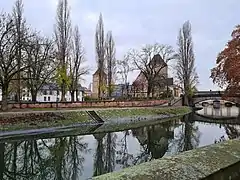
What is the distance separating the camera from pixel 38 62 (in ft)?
102

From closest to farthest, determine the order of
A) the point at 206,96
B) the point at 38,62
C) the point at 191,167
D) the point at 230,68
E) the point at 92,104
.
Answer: the point at 191,167 → the point at 230,68 → the point at 38,62 → the point at 92,104 → the point at 206,96

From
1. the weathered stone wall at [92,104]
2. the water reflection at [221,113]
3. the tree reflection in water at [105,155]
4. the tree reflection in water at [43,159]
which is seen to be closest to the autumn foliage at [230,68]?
the tree reflection in water at [105,155]

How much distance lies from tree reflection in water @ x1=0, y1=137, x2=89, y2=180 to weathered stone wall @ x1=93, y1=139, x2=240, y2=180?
5284 mm

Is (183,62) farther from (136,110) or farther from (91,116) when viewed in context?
(91,116)

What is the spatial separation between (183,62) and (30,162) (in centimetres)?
4488

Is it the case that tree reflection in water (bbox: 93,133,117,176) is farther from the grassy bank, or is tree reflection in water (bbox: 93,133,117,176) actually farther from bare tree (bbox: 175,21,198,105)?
bare tree (bbox: 175,21,198,105)

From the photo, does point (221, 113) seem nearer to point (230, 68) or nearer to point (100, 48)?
point (100, 48)

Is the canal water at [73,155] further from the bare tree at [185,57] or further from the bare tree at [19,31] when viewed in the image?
the bare tree at [185,57]

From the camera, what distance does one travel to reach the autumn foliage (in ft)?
65.7

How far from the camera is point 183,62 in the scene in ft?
177

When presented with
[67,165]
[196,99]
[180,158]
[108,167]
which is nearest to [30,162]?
[67,165]

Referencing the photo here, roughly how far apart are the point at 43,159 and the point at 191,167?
9.69 m

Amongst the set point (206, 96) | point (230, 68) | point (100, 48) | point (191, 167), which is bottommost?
point (191, 167)

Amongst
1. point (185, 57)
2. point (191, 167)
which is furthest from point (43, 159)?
point (185, 57)
